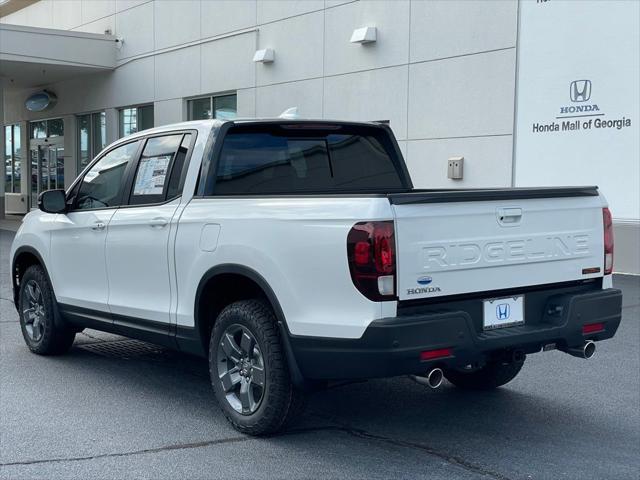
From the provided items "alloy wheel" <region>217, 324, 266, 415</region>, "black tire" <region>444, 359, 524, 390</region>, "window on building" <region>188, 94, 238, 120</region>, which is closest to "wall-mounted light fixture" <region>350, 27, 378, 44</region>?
"window on building" <region>188, 94, 238, 120</region>

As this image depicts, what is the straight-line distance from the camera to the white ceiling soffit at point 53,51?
2314 centimetres

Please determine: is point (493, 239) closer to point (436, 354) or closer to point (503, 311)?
point (503, 311)

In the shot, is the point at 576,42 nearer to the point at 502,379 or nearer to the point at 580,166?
the point at 580,166

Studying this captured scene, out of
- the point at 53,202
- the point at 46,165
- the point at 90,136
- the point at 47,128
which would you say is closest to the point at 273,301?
the point at 53,202

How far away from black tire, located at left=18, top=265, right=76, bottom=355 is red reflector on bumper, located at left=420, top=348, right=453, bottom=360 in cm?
377

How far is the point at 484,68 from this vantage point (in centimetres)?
1400

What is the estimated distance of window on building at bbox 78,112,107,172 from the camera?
26219 millimetres

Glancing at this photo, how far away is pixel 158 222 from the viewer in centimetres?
566

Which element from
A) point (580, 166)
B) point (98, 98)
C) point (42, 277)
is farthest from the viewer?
point (98, 98)

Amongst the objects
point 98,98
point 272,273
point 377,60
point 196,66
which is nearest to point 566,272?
point 272,273

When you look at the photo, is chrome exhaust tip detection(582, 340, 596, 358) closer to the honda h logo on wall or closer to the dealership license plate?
the dealership license plate

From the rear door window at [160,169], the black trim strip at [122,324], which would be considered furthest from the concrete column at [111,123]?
the rear door window at [160,169]

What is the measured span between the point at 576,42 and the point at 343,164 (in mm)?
8067

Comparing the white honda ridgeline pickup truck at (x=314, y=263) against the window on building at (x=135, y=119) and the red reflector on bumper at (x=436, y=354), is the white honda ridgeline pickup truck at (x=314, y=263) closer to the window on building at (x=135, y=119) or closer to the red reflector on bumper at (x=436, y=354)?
the red reflector on bumper at (x=436, y=354)
